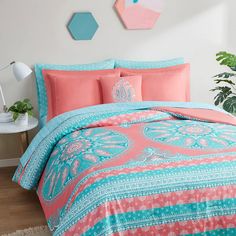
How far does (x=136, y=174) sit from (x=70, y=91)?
1.54 metres

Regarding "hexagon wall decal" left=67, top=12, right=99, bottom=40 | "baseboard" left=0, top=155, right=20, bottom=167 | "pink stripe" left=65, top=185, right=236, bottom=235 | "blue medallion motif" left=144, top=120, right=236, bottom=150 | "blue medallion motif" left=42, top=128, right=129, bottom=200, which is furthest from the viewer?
"baseboard" left=0, top=155, right=20, bottom=167

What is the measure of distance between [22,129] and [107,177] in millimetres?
1510

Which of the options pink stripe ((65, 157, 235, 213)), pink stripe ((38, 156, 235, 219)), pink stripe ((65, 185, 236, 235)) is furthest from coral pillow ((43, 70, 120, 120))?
pink stripe ((65, 185, 236, 235))

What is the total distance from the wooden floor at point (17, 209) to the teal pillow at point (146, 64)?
4.43 ft

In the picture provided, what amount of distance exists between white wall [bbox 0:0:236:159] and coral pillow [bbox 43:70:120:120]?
0.29 m

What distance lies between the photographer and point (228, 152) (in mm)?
2422

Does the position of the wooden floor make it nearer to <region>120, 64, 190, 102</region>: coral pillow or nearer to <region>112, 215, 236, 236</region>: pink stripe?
<region>112, 215, 236, 236</region>: pink stripe

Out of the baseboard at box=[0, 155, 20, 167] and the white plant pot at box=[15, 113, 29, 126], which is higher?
the white plant pot at box=[15, 113, 29, 126]

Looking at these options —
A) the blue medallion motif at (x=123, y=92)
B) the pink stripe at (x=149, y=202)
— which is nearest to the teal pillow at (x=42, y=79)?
the blue medallion motif at (x=123, y=92)

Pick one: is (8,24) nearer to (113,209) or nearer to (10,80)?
(10,80)

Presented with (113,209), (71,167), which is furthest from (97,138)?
(113,209)

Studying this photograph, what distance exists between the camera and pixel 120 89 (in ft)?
11.8

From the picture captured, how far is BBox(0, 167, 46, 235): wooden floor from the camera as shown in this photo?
9.62 ft

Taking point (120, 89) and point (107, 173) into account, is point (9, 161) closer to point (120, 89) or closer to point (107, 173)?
point (120, 89)
